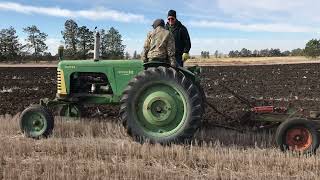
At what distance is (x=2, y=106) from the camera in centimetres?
1391

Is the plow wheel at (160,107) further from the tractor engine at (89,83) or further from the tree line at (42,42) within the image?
the tree line at (42,42)

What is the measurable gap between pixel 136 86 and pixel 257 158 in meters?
2.29

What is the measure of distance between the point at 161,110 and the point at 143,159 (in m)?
1.29

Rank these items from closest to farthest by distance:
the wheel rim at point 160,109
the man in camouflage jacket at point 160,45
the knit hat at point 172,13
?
the wheel rim at point 160,109, the man in camouflage jacket at point 160,45, the knit hat at point 172,13

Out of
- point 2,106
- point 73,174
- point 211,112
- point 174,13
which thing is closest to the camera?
point 73,174

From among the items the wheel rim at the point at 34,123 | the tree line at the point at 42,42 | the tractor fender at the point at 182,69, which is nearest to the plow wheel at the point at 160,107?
the tractor fender at the point at 182,69

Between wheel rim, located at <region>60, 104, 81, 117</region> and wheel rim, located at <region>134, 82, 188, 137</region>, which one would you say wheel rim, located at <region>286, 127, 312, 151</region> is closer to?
wheel rim, located at <region>134, 82, 188, 137</region>

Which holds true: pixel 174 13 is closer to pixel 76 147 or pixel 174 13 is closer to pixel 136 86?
pixel 136 86

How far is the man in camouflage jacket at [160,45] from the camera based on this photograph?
8.54 metres

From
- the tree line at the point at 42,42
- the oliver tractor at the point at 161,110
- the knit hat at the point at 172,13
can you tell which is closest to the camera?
the oliver tractor at the point at 161,110

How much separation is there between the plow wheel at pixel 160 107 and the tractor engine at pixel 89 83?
1.19 m

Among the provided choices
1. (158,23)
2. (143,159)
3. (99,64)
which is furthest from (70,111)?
(143,159)

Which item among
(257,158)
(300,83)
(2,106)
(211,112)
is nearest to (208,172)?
(257,158)

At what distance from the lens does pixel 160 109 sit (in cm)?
841
